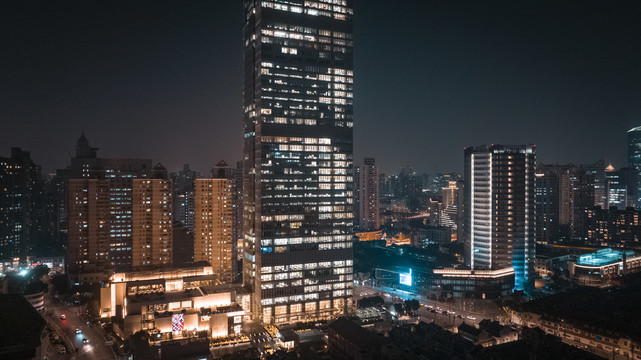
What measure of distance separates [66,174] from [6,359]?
12977 centimetres

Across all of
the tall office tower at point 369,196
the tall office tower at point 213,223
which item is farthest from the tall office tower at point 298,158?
the tall office tower at point 369,196

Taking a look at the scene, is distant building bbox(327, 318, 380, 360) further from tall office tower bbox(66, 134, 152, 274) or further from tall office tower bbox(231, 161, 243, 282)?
tall office tower bbox(66, 134, 152, 274)

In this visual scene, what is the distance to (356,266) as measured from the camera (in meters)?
116

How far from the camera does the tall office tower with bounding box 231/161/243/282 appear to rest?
106 m

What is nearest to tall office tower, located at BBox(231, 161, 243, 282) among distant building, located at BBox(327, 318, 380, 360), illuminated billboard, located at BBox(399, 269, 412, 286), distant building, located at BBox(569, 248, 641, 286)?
illuminated billboard, located at BBox(399, 269, 412, 286)

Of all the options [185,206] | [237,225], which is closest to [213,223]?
[237,225]

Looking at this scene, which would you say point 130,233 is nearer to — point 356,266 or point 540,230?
point 356,266

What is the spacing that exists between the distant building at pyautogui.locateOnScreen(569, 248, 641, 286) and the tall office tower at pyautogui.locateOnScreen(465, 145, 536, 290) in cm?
1372

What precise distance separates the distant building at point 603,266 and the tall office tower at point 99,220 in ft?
337

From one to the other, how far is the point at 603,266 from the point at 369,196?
9090cm

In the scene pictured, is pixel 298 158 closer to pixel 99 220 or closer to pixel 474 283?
pixel 474 283

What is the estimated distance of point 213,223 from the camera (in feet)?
327

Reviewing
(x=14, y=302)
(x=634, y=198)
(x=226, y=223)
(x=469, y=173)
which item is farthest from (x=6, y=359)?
(x=634, y=198)

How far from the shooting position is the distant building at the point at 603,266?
A: 309ft
